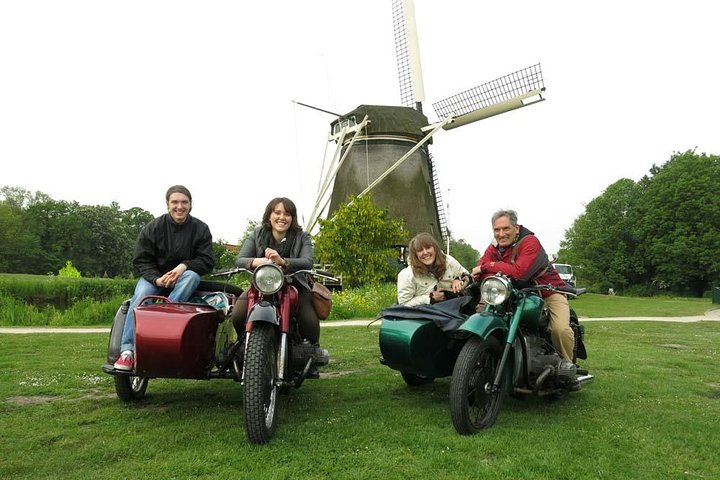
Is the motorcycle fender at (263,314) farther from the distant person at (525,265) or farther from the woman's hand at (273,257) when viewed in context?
the distant person at (525,265)

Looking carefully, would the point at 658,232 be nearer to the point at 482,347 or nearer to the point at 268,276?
the point at 482,347

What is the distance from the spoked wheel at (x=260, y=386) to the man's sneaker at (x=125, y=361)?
1.06m

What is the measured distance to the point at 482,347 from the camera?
12.7 feet

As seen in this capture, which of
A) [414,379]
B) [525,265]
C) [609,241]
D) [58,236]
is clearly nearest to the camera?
[525,265]

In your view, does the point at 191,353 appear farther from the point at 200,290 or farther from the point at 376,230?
the point at 376,230

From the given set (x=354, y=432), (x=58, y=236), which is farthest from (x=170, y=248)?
(x=58, y=236)

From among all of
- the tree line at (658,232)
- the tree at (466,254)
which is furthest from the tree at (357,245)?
the tree at (466,254)

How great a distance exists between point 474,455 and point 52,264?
69.2 metres

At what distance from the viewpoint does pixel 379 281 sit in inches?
792

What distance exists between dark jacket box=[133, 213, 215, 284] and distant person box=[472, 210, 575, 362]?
7.87 feet

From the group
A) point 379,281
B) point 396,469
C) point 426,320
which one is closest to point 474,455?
point 396,469

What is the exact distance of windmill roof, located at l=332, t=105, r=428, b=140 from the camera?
2384 centimetres

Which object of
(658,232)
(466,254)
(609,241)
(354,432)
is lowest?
(354,432)

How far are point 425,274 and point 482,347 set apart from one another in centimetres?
126
